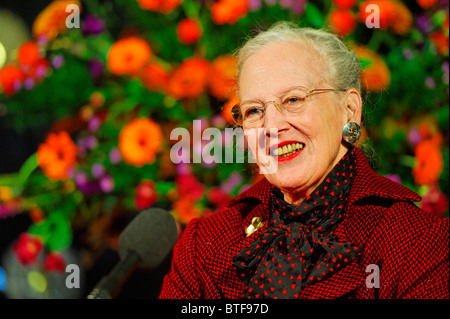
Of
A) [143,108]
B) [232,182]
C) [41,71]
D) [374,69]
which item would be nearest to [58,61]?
[41,71]

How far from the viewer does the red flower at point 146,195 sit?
238cm

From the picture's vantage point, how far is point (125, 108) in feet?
8.05

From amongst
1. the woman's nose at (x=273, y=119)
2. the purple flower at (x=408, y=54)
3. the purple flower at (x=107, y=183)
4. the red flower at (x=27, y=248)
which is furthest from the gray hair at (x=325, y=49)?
the red flower at (x=27, y=248)

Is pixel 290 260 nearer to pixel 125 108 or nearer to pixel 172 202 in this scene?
pixel 172 202

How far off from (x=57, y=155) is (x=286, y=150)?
1.49m

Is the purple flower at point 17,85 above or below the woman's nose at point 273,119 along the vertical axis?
below

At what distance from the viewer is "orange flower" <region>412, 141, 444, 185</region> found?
7.35 feet

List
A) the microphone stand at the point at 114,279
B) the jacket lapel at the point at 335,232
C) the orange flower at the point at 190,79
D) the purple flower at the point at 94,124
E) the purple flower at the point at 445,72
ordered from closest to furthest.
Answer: the microphone stand at the point at 114,279 → the jacket lapel at the point at 335,232 → the purple flower at the point at 445,72 → the orange flower at the point at 190,79 → the purple flower at the point at 94,124

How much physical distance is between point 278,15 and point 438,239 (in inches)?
54.2

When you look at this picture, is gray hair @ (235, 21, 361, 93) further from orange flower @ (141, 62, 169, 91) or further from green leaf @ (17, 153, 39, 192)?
green leaf @ (17, 153, 39, 192)

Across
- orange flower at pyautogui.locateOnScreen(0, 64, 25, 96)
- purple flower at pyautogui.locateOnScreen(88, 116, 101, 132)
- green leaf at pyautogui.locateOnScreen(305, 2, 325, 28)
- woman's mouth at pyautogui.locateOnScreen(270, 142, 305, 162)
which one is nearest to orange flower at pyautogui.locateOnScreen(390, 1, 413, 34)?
green leaf at pyautogui.locateOnScreen(305, 2, 325, 28)

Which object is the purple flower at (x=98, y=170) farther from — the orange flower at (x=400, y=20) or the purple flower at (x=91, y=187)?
the orange flower at (x=400, y=20)

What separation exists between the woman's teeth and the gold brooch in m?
0.21
